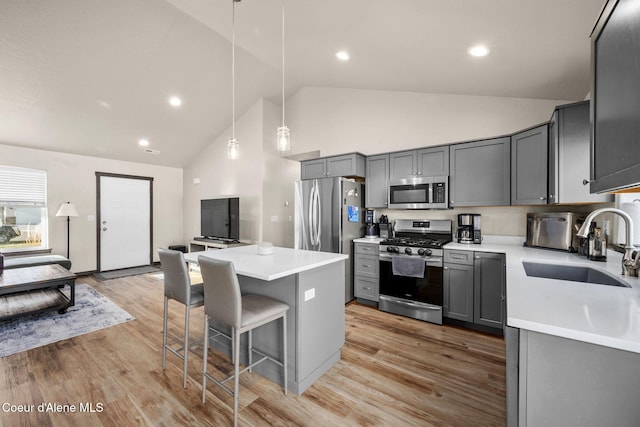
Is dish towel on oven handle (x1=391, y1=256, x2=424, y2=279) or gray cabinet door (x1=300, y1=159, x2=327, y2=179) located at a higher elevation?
gray cabinet door (x1=300, y1=159, x2=327, y2=179)

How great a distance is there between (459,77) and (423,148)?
0.87 m

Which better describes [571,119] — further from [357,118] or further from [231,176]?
[231,176]

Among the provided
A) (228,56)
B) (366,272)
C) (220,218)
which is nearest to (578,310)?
(366,272)

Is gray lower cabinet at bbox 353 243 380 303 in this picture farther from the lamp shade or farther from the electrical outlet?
the lamp shade

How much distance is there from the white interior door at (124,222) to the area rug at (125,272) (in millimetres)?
200

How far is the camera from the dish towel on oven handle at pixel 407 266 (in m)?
3.22

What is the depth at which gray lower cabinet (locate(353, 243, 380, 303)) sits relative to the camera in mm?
3650

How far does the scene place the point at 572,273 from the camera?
6.77 ft

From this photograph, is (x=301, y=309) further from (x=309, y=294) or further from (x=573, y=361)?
(x=573, y=361)

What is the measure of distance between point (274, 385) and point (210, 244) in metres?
4.05

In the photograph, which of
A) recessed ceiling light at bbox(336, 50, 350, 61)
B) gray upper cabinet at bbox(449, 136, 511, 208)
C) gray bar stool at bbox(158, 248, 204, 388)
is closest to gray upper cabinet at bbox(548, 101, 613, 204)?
gray upper cabinet at bbox(449, 136, 511, 208)

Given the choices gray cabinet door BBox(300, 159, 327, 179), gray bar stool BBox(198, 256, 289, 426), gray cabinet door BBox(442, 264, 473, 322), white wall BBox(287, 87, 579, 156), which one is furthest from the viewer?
gray cabinet door BBox(300, 159, 327, 179)

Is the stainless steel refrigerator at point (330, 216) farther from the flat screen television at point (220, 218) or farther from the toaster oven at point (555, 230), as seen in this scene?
the toaster oven at point (555, 230)

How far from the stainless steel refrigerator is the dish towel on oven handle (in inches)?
27.4
